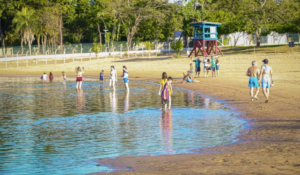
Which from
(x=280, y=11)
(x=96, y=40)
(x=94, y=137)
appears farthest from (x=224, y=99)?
(x=96, y=40)

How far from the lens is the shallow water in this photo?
975 cm

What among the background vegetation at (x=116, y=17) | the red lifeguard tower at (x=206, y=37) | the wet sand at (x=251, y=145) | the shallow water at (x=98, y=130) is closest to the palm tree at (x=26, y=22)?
the background vegetation at (x=116, y=17)

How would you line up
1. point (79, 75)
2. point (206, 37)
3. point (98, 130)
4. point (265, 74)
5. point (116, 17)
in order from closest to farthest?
point (98, 130) → point (265, 74) → point (79, 75) → point (206, 37) → point (116, 17)

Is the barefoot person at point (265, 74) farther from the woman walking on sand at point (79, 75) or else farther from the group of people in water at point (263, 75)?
the woman walking on sand at point (79, 75)

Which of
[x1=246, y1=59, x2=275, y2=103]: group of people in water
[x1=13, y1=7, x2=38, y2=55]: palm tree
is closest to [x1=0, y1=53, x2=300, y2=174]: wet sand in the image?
[x1=246, y1=59, x2=275, y2=103]: group of people in water

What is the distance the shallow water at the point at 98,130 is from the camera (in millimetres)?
9750

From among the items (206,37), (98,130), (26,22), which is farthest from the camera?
(26,22)

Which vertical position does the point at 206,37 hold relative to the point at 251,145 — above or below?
above

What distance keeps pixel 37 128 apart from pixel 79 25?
75.3m

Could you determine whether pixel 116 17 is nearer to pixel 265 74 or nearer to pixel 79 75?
pixel 79 75

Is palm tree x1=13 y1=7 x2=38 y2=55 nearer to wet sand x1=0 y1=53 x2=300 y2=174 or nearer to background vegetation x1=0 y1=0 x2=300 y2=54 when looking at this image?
background vegetation x1=0 y1=0 x2=300 y2=54

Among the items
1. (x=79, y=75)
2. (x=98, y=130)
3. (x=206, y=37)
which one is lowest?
(x=98, y=130)

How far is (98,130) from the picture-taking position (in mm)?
13391

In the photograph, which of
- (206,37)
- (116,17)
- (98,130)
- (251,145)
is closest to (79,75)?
(98,130)
